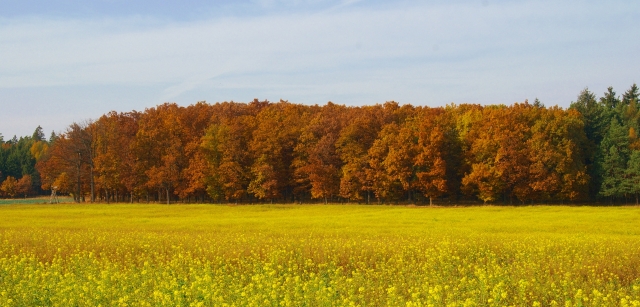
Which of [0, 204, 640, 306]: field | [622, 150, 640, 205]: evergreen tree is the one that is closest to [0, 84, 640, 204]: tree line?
[622, 150, 640, 205]: evergreen tree

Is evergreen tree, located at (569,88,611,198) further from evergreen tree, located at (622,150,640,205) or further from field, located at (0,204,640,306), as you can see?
A: field, located at (0,204,640,306)

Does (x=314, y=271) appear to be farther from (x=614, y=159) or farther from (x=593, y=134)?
(x=593, y=134)

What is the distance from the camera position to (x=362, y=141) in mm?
68000

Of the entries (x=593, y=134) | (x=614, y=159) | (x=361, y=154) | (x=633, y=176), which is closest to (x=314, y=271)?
(x=361, y=154)

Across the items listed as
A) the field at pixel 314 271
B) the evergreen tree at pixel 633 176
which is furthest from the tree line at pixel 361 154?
the field at pixel 314 271

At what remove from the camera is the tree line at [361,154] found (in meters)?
63.2

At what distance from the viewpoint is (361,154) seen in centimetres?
6681

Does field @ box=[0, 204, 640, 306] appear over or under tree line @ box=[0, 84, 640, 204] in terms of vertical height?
under

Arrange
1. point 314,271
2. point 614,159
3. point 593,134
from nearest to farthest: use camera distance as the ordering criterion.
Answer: point 314,271, point 614,159, point 593,134

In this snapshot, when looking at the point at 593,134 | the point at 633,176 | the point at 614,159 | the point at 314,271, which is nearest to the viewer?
the point at 314,271

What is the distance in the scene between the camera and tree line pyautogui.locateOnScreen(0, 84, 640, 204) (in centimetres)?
6325

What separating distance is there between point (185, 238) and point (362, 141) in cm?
4776

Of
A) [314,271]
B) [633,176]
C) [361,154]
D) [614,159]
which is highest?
[361,154]

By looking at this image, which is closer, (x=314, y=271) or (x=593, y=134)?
(x=314, y=271)
